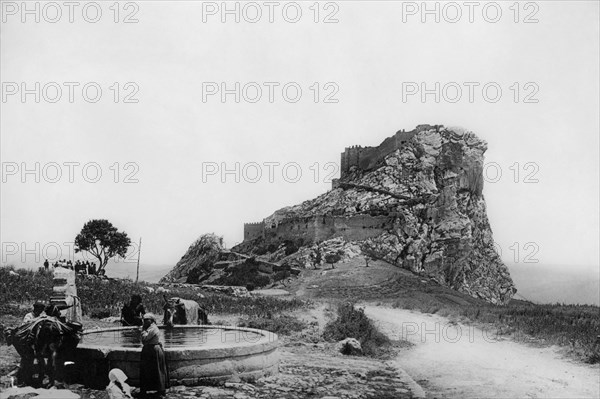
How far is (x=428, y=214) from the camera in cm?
6325

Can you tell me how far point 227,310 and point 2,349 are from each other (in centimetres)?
1275

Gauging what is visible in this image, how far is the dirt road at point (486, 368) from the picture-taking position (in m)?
10.9

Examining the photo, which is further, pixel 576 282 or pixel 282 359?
pixel 576 282

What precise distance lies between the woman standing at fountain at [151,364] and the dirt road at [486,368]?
17.5ft

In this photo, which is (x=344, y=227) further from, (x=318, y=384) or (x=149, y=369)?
(x=149, y=369)

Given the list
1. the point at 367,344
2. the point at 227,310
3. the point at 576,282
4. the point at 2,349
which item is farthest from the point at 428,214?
the point at 576,282

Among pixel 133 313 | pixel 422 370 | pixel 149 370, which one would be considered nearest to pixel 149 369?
pixel 149 370

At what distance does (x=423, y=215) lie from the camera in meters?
63.2

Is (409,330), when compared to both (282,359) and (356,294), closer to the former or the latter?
(282,359)

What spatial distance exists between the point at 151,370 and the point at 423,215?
57188 millimetres

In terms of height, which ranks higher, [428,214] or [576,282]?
[428,214]

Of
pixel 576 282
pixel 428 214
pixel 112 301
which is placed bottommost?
pixel 576 282

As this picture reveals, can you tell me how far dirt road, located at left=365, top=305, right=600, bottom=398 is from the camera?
10906 millimetres

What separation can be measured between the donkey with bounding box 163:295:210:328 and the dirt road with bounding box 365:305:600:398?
6018mm
